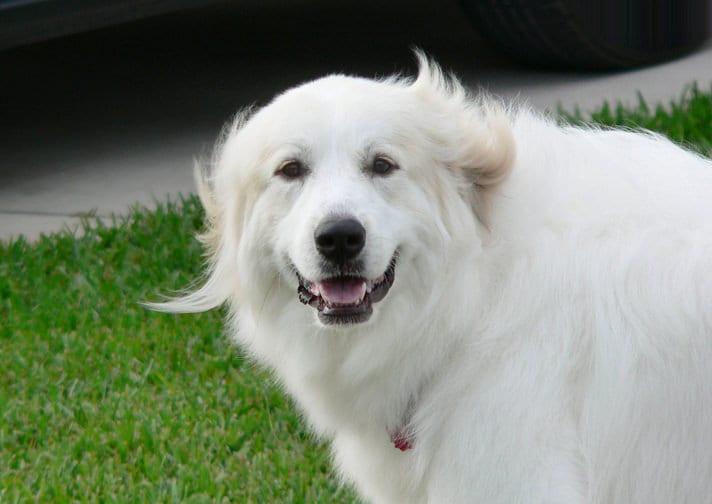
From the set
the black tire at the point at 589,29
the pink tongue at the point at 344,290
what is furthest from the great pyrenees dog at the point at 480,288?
the black tire at the point at 589,29

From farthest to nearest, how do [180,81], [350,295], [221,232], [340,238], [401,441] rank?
[180,81] → [221,232] → [401,441] → [350,295] → [340,238]

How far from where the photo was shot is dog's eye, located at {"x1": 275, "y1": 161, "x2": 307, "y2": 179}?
3557mm

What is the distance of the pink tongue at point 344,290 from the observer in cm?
353

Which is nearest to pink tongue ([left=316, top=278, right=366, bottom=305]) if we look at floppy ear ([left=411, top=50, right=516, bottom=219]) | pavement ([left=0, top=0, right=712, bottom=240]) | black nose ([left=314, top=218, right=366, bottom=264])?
black nose ([left=314, top=218, right=366, bottom=264])

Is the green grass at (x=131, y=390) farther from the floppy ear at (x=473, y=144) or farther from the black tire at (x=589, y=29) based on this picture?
the black tire at (x=589, y=29)

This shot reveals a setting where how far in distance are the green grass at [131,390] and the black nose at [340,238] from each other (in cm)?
131

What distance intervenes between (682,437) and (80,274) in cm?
358

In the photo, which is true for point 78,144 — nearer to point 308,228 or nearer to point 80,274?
point 80,274

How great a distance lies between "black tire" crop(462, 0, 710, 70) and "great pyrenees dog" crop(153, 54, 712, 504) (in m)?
4.52

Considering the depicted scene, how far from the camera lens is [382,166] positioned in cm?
353

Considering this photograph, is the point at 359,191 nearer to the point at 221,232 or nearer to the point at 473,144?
the point at 473,144

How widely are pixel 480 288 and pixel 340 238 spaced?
1.45 ft

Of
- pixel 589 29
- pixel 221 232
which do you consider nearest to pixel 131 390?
pixel 221 232

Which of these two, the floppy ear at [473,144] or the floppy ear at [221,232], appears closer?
the floppy ear at [473,144]
